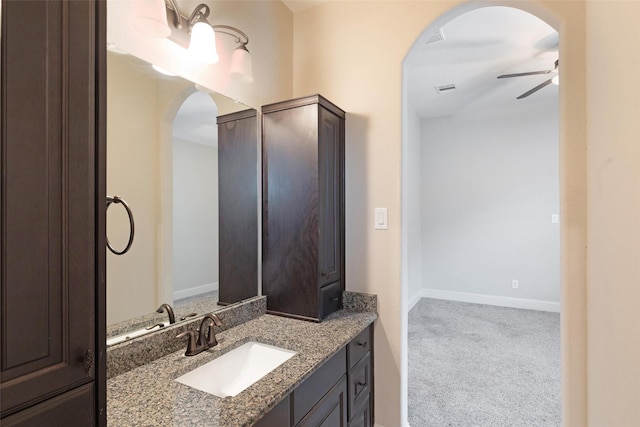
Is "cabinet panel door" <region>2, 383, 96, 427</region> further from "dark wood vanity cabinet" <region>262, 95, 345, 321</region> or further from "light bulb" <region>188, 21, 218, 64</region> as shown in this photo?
"light bulb" <region>188, 21, 218, 64</region>

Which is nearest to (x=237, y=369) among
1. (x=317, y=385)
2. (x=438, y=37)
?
(x=317, y=385)

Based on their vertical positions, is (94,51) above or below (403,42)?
below

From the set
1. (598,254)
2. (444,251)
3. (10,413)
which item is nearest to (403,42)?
(598,254)

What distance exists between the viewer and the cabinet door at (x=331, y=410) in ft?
4.11

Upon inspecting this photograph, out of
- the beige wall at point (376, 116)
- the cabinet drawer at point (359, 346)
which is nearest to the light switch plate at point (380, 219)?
the beige wall at point (376, 116)

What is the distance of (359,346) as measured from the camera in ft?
5.51

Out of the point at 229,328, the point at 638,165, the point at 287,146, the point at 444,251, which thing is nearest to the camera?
the point at 638,165

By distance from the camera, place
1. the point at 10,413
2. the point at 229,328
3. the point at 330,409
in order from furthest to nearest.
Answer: the point at 229,328
the point at 330,409
the point at 10,413

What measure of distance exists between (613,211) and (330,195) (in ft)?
3.98

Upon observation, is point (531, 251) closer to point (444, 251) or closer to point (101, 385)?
point (444, 251)

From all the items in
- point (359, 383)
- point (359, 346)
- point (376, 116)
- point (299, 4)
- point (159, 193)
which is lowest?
point (359, 383)

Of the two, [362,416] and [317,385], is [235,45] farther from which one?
[362,416]

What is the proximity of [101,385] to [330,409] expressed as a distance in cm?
104

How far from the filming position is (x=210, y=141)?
1626 mm
